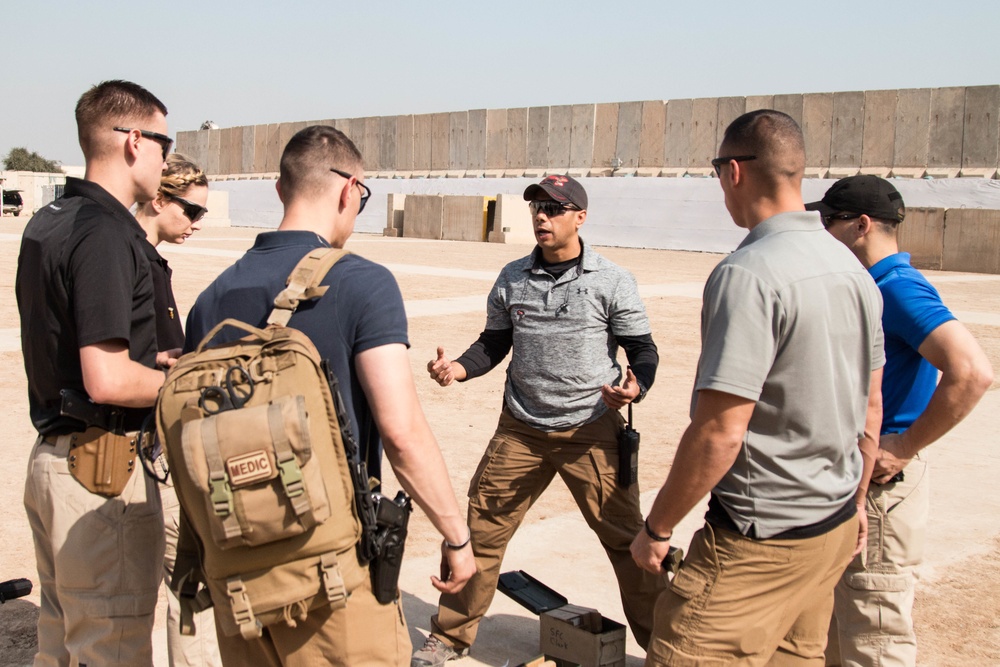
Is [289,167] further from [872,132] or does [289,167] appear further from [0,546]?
[872,132]

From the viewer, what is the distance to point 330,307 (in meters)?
2.30

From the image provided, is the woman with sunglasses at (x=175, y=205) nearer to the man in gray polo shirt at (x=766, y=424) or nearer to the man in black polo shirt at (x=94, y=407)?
the man in black polo shirt at (x=94, y=407)

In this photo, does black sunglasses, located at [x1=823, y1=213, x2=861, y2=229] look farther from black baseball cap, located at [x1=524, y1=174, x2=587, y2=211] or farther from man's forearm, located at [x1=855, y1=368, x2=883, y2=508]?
black baseball cap, located at [x1=524, y1=174, x2=587, y2=211]

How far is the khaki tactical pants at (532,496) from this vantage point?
146 inches

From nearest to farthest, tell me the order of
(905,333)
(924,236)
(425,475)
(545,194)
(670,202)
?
1. (425,475)
2. (905,333)
3. (545,194)
4. (924,236)
5. (670,202)

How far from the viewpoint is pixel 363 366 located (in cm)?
230

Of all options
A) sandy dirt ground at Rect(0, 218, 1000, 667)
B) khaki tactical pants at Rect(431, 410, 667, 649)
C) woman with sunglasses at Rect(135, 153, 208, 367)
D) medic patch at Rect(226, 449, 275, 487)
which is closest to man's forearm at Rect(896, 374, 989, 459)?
khaki tactical pants at Rect(431, 410, 667, 649)

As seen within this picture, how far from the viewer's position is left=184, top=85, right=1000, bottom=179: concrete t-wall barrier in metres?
27.0

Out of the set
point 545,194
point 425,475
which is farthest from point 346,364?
point 545,194

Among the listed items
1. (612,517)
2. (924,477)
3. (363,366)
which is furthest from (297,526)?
(924,477)

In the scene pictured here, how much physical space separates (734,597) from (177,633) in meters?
1.86

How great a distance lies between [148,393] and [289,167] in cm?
74

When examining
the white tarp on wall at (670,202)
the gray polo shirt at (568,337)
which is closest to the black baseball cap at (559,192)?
the gray polo shirt at (568,337)

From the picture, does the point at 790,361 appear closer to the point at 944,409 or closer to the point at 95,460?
the point at 944,409
